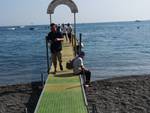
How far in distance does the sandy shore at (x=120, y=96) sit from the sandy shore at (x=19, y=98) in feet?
7.17

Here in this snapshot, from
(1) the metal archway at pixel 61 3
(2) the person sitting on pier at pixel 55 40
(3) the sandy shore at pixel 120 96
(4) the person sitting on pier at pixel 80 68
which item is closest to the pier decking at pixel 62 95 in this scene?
(4) the person sitting on pier at pixel 80 68

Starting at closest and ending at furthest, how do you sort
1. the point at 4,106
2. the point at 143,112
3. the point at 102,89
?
1. the point at 143,112
2. the point at 4,106
3. the point at 102,89

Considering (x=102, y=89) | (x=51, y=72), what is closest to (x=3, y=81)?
(x=51, y=72)

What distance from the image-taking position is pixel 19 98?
16.6m

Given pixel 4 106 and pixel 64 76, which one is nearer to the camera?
pixel 4 106

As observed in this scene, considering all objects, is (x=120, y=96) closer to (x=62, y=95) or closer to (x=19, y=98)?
(x=62, y=95)

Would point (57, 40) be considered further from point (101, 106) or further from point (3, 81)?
point (3, 81)

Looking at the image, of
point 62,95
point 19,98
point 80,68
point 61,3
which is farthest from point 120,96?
point 61,3

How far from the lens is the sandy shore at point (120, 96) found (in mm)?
14625

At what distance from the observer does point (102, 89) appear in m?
17.8

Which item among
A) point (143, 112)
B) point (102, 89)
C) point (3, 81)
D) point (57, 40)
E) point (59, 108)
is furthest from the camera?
point (3, 81)

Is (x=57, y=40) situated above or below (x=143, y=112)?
above

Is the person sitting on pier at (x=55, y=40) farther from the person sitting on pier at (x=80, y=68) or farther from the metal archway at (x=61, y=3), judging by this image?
the metal archway at (x=61, y=3)

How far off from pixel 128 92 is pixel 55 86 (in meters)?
3.32
